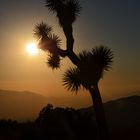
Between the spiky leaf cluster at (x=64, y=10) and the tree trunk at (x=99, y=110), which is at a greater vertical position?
the spiky leaf cluster at (x=64, y=10)

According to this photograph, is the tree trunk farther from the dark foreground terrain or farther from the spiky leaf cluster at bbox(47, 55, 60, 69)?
the spiky leaf cluster at bbox(47, 55, 60, 69)

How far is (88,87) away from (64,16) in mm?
4062

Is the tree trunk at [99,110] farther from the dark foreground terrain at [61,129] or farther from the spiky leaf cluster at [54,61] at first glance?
the spiky leaf cluster at [54,61]

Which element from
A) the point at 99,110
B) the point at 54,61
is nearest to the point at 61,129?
the point at 99,110

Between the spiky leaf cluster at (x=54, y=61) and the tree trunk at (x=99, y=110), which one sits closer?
the tree trunk at (x=99, y=110)

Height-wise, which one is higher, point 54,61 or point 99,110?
point 54,61

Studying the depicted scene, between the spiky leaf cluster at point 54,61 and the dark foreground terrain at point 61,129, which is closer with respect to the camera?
the dark foreground terrain at point 61,129

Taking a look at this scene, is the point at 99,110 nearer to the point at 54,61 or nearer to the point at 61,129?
the point at 61,129

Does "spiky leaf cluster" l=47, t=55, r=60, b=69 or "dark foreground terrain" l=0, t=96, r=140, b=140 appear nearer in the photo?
"dark foreground terrain" l=0, t=96, r=140, b=140

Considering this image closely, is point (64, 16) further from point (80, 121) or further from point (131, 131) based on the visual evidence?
point (131, 131)

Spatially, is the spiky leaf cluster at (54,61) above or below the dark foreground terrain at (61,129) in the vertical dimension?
above

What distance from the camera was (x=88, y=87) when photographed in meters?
21.4

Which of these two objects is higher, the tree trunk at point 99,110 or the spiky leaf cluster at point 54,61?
the spiky leaf cluster at point 54,61

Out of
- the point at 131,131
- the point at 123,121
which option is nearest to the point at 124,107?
the point at 123,121
